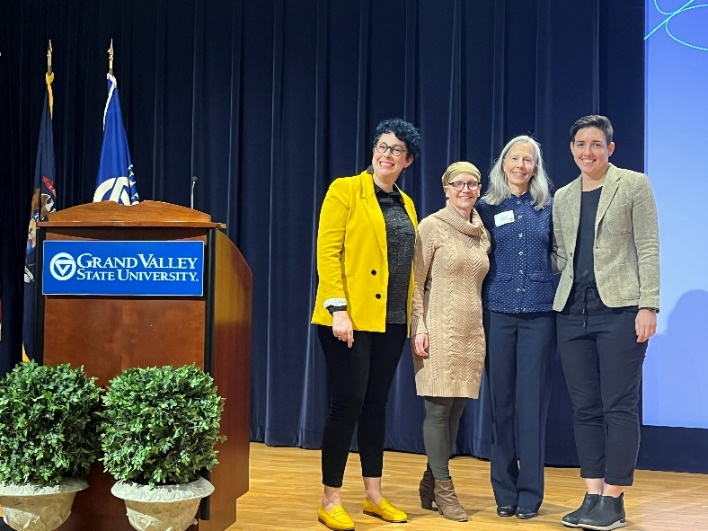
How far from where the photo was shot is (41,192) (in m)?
5.47

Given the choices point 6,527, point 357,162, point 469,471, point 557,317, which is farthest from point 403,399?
point 6,527

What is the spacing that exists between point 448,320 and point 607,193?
78cm

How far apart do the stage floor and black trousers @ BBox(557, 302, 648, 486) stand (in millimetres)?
266

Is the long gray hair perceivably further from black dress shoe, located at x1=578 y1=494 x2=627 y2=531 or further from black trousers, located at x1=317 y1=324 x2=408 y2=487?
black dress shoe, located at x1=578 y1=494 x2=627 y2=531

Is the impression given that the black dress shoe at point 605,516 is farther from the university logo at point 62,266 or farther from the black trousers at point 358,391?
the university logo at point 62,266

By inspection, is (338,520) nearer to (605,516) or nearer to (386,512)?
(386,512)

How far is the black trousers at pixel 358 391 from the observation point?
309 cm

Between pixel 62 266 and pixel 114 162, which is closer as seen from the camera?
pixel 62 266

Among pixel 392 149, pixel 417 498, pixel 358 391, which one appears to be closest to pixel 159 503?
pixel 358 391

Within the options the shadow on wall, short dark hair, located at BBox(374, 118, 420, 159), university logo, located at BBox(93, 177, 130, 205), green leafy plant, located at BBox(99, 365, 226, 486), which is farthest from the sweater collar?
university logo, located at BBox(93, 177, 130, 205)

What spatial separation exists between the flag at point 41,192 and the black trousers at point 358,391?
9.71ft

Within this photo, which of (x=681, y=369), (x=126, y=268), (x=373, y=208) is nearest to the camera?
(x=126, y=268)

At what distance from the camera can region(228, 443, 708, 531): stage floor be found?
127 inches

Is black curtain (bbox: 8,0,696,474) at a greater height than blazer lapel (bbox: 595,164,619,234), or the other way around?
black curtain (bbox: 8,0,696,474)
